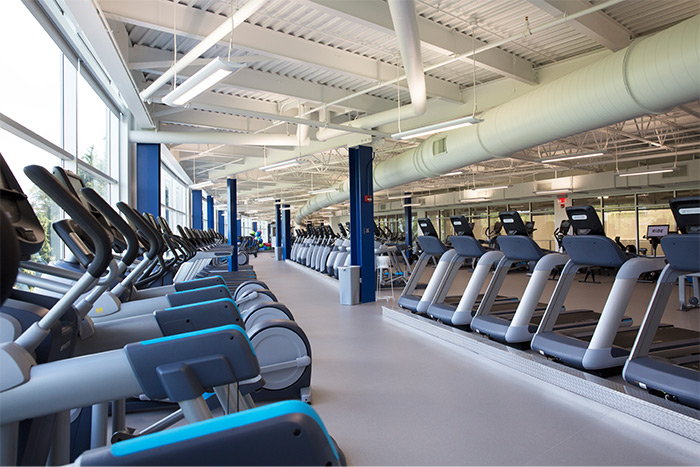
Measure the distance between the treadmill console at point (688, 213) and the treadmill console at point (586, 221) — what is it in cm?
68

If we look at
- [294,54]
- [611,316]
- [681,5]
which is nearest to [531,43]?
[681,5]

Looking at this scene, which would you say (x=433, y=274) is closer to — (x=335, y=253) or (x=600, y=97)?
(x=600, y=97)

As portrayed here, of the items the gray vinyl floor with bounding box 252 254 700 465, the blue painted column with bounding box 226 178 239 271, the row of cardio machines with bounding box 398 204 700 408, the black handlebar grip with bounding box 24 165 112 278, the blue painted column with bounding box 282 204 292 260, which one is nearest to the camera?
the black handlebar grip with bounding box 24 165 112 278

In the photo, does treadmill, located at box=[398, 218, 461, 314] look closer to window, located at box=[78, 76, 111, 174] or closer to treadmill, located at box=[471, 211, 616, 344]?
treadmill, located at box=[471, 211, 616, 344]

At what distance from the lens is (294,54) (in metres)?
5.41

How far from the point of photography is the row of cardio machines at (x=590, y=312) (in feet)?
9.54


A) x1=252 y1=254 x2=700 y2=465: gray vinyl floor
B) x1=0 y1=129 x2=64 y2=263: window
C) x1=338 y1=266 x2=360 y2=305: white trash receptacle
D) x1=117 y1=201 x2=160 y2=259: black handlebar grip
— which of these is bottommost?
x1=252 y1=254 x2=700 y2=465: gray vinyl floor

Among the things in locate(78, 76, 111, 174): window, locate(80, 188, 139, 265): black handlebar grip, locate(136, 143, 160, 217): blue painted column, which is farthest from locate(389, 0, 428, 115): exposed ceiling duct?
locate(136, 143, 160, 217): blue painted column

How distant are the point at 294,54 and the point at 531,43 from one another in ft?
10.5

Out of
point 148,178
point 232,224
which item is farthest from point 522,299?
point 232,224

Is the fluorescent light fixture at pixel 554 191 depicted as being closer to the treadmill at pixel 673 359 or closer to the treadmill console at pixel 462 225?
the treadmill console at pixel 462 225

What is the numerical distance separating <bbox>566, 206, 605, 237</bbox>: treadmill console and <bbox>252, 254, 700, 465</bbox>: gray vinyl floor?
1.40 metres

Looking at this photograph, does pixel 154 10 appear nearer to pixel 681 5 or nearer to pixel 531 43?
pixel 531 43

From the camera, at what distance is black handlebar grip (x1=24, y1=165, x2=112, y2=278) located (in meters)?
1.48
